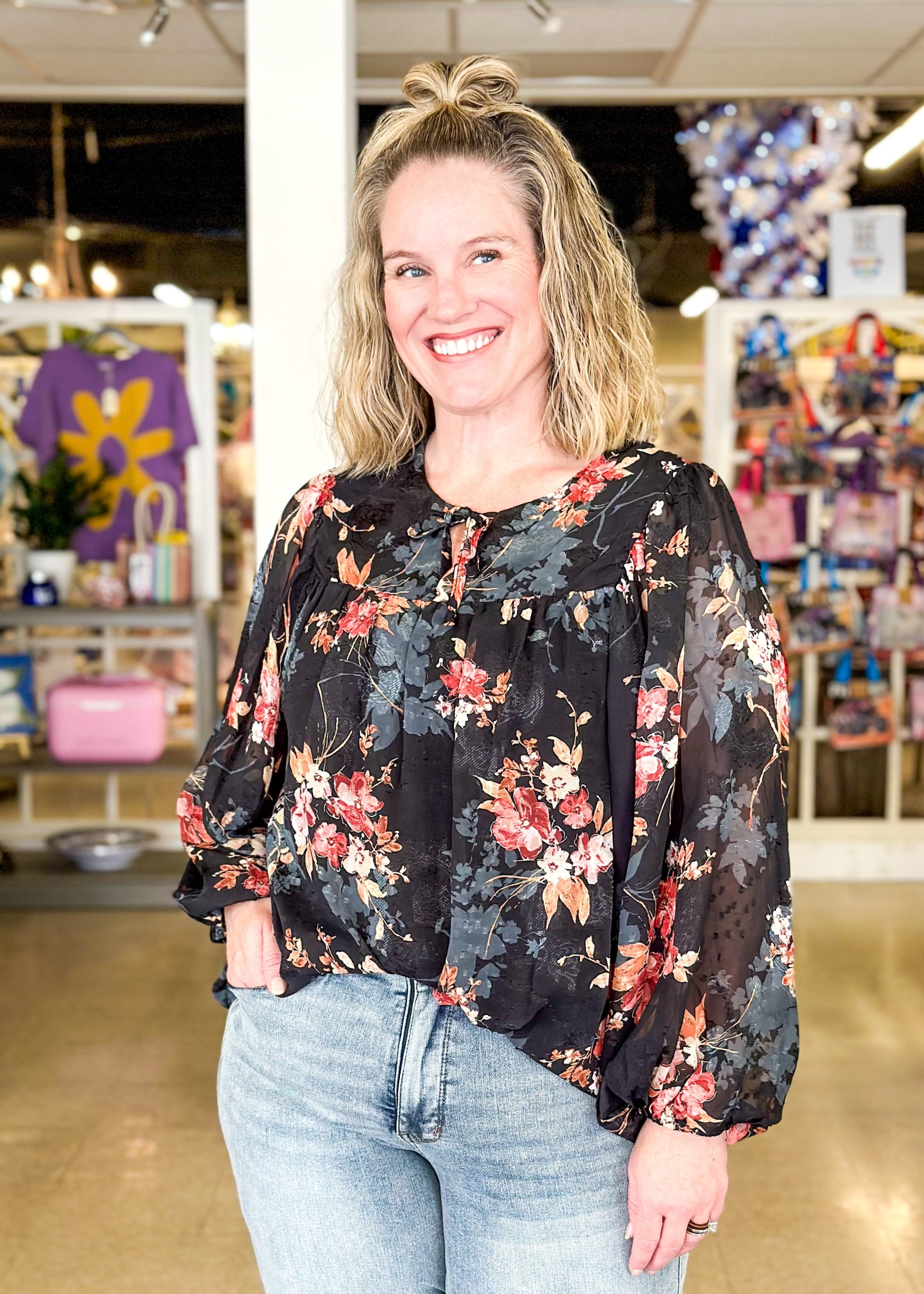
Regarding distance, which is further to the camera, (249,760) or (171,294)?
(171,294)

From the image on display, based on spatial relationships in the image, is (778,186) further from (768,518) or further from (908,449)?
(768,518)

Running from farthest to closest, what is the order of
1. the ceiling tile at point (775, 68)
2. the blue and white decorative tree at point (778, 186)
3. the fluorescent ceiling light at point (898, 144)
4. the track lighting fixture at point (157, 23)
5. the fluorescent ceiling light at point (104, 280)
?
1. the fluorescent ceiling light at point (104, 280)
2. the fluorescent ceiling light at point (898, 144)
3. the blue and white decorative tree at point (778, 186)
4. the ceiling tile at point (775, 68)
5. the track lighting fixture at point (157, 23)

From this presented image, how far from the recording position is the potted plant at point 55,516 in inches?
205

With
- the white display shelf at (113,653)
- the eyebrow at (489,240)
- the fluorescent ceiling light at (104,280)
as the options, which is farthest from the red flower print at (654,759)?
the fluorescent ceiling light at (104,280)

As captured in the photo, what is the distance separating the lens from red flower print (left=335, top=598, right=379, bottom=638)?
1326 millimetres

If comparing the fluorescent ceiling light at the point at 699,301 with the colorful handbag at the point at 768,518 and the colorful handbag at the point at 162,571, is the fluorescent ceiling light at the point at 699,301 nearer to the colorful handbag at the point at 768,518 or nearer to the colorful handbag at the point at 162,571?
the colorful handbag at the point at 768,518

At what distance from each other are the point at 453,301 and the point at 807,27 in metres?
4.26

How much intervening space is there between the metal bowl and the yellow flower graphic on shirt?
1.31 meters

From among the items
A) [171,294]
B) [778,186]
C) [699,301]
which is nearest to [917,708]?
[778,186]

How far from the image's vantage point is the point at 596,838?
1.21 meters

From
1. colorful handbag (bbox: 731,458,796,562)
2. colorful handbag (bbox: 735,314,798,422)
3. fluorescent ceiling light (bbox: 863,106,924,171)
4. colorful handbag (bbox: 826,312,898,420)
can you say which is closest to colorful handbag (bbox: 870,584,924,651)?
colorful handbag (bbox: 731,458,796,562)

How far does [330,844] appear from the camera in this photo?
4.30ft

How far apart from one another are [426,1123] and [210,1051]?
266 centimetres

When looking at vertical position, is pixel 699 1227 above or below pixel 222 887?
below
